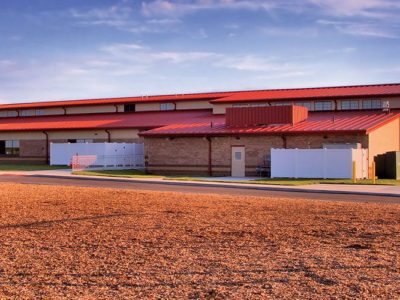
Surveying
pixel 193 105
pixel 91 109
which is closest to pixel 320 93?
pixel 193 105

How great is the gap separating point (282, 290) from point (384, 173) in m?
30.0

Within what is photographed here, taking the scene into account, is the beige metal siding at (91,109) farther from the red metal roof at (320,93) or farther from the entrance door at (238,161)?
the entrance door at (238,161)

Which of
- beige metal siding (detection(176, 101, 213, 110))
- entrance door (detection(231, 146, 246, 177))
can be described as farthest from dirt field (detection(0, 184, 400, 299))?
beige metal siding (detection(176, 101, 213, 110))

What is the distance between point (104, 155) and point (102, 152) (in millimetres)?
413

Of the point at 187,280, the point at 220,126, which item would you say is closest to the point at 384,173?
the point at 220,126

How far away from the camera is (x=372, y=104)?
1684 inches

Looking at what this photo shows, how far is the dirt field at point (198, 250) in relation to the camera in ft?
27.7

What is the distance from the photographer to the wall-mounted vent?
128 feet

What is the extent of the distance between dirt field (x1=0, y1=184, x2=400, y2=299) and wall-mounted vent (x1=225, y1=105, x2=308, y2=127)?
68.4 feet

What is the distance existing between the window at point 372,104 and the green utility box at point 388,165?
6865mm

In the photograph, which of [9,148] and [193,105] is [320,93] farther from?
[9,148]

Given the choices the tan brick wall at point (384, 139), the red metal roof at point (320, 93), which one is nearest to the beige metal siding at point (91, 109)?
the red metal roof at point (320, 93)

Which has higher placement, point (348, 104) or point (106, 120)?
point (348, 104)

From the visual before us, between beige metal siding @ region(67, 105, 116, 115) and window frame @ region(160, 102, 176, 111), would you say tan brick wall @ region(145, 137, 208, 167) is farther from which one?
beige metal siding @ region(67, 105, 116, 115)
